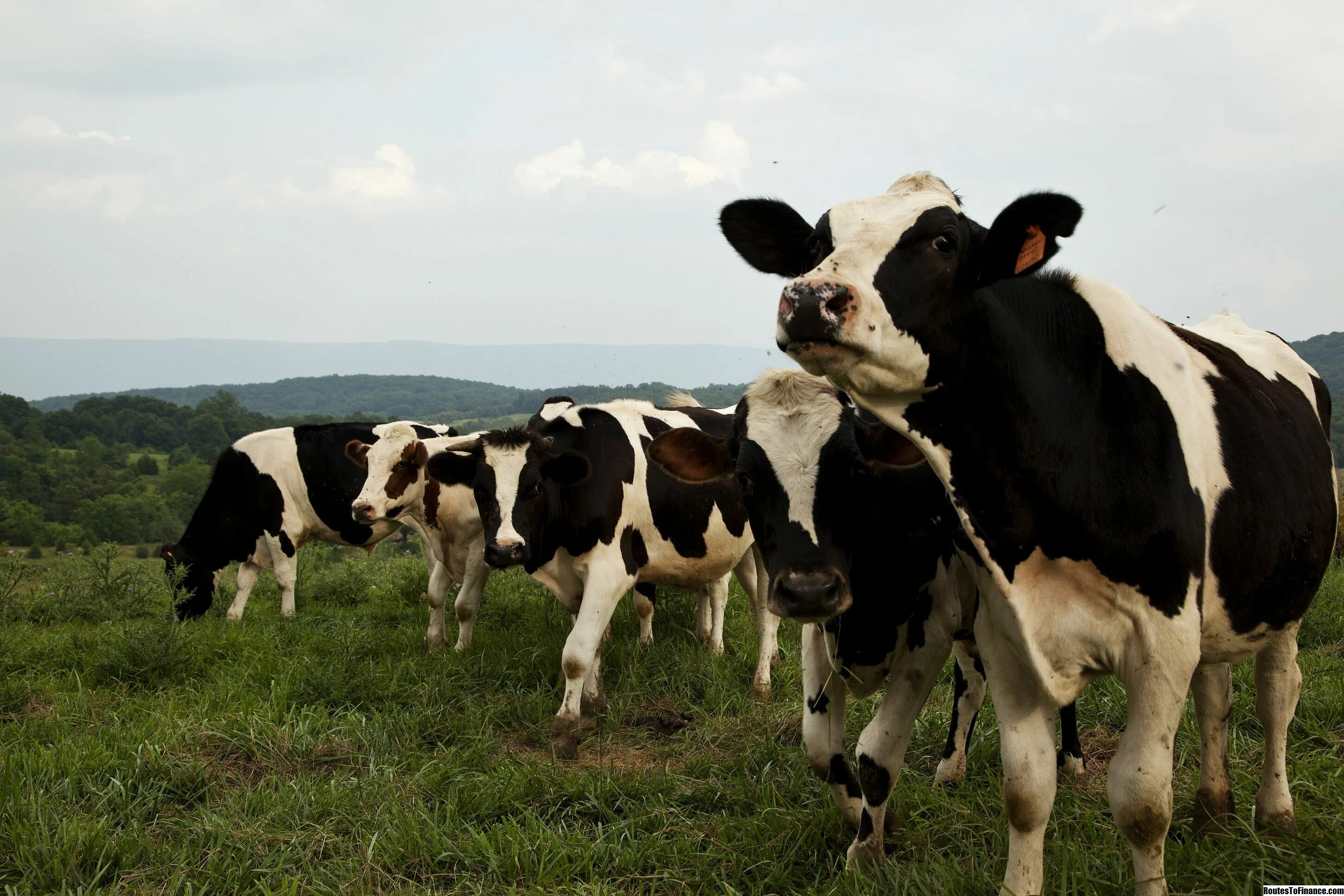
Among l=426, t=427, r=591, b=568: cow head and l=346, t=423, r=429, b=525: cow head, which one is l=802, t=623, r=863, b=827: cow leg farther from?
l=346, t=423, r=429, b=525: cow head

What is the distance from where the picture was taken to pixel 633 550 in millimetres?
7289

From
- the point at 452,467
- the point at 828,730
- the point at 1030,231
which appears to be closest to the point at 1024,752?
the point at 828,730

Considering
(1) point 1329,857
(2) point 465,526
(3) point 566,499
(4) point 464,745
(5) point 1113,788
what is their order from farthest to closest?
1. (2) point 465,526
2. (3) point 566,499
3. (4) point 464,745
4. (1) point 1329,857
5. (5) point 1113,788

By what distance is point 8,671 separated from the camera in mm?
7727

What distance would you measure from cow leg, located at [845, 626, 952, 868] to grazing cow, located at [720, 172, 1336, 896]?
67 cm

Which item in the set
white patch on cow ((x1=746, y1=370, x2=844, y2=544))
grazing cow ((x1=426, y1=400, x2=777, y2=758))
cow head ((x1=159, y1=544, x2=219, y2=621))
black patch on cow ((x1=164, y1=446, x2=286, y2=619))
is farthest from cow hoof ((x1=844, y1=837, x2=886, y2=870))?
cow head ((x1=159, y1=544, x2=219, y2=621))

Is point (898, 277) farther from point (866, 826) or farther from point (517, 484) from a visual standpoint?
point (517, 484)

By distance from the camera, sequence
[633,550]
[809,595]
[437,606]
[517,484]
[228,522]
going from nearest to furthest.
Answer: [809,595] → [517,484] → [633,550] → [437,606] → [228,522]

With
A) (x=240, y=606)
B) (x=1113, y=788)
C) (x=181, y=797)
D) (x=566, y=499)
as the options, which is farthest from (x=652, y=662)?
(x=240, y=606)

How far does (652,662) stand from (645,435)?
1719 mm

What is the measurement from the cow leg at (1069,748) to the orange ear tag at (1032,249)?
9.34 ft

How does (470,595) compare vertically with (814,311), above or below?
below

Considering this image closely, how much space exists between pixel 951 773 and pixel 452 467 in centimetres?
427

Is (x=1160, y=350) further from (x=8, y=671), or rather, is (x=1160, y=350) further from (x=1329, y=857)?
(x=8, y=671)
